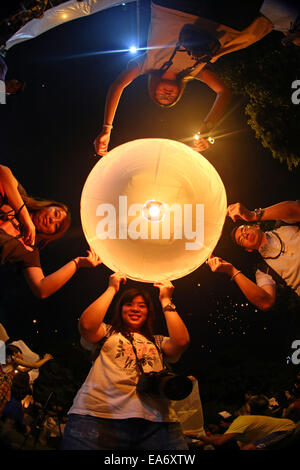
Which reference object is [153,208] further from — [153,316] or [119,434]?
[119,434]

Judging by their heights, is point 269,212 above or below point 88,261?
above

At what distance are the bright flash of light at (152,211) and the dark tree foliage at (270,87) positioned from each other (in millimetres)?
1498

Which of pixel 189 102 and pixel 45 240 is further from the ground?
pixel 189 102

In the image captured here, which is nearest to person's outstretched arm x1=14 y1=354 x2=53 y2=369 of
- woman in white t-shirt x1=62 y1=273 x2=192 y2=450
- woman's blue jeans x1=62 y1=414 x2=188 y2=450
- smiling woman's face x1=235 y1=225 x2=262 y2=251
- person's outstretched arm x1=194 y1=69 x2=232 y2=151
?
woman in white t-shirt x1=62 y1=273 x2=192 y2=450

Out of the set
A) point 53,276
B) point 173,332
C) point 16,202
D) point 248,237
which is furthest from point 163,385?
point 16,202

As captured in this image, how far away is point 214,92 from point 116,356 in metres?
2.63

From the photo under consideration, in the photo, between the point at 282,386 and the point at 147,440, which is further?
the point at 282,386

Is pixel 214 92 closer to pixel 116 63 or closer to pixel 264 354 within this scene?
pixel 116 63

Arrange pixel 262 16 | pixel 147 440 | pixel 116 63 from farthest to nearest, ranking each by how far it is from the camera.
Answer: pixel 116 63 < pixel 262 16 < pixel 147 440

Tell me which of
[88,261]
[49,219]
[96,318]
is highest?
[49,219]

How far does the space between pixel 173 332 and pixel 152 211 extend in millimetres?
1203

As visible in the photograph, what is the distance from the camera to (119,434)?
10.3 feet

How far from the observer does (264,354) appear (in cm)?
388
